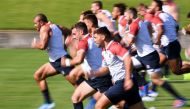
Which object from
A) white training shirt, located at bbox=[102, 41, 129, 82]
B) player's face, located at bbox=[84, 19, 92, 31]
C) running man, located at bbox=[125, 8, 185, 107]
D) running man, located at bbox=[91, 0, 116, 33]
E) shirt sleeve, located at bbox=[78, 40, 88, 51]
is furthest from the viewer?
running man, located at bbox=[91, 0, 116, 33]

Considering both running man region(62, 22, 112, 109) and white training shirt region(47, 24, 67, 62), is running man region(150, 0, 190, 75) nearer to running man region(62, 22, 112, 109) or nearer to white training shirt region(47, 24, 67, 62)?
white training shirt region(47, 24, 67, 62)

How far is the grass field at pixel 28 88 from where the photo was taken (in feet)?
40.8

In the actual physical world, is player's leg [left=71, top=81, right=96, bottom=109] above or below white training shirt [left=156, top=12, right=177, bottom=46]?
below

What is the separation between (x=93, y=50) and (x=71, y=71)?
4.18ft

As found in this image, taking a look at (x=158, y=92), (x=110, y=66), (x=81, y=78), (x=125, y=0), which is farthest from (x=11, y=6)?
(x=110, y=66)

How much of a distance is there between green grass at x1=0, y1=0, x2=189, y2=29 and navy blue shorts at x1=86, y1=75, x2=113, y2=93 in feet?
50.1

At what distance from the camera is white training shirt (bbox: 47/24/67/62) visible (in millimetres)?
12070

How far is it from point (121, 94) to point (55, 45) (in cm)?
296

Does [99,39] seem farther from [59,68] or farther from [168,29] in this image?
[168,29]

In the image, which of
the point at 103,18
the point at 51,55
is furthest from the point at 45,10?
the point at 51,55

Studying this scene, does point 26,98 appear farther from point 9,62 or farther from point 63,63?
point 9,62

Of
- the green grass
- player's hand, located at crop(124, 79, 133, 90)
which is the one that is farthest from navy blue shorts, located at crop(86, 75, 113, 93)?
the green grass

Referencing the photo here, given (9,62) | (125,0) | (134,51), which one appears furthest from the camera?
(125,0)

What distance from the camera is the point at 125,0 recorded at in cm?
2675
